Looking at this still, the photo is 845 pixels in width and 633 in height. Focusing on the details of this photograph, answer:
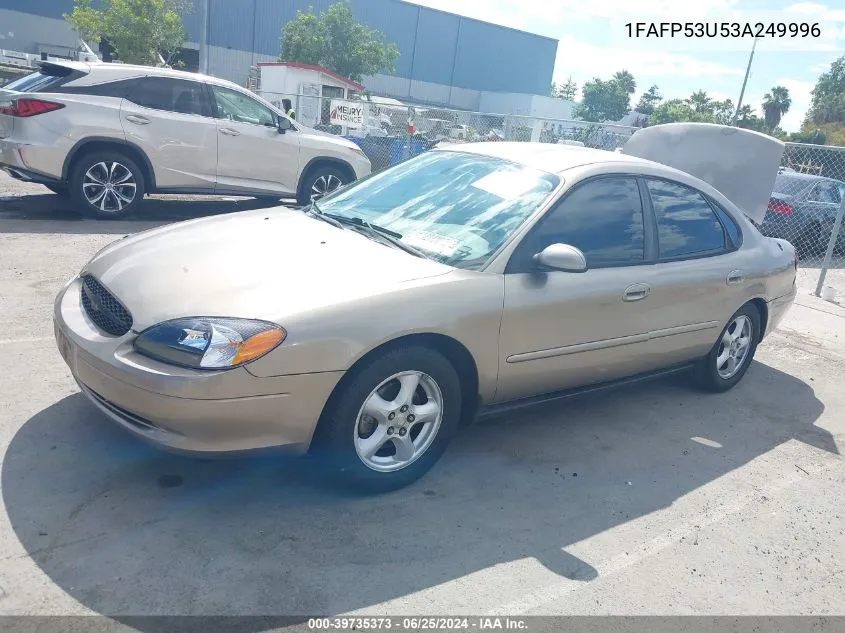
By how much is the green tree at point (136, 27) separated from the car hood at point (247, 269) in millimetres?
26445

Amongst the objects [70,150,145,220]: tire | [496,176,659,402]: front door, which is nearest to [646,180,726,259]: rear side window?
[496,176,659,402]: front door

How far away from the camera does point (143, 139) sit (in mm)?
8469

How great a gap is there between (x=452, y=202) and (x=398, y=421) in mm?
1334

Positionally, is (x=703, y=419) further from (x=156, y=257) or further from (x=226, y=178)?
(x=226, y=178)

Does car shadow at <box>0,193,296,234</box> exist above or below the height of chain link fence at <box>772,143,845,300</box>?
below

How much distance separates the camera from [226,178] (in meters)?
9.29

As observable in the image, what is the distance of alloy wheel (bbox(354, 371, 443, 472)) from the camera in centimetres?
322

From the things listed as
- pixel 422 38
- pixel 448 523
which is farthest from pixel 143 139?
pixel 422 38

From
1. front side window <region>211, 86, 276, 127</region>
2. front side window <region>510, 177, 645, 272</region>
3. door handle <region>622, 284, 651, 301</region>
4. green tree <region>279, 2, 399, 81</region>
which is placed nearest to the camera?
front side window <region>510, 177, 645, 272</region>

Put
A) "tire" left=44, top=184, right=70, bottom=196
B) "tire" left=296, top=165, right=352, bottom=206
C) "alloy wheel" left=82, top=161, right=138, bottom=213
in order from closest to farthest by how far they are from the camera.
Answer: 1. "alloy wheel" left=82, top=161, right=138, bottom=213
2. "tire" left=44, top=184, right=70, bottom=196
3. "tire" left=296, top=165, right=352, bottom=206

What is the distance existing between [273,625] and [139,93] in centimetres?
766

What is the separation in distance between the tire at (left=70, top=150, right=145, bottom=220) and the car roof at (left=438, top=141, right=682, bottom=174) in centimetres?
528

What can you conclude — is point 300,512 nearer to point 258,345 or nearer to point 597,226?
point 258,345

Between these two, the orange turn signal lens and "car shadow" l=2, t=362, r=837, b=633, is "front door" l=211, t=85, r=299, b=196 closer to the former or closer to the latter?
"car shadow" l=2, t=362, r=837, b=633
